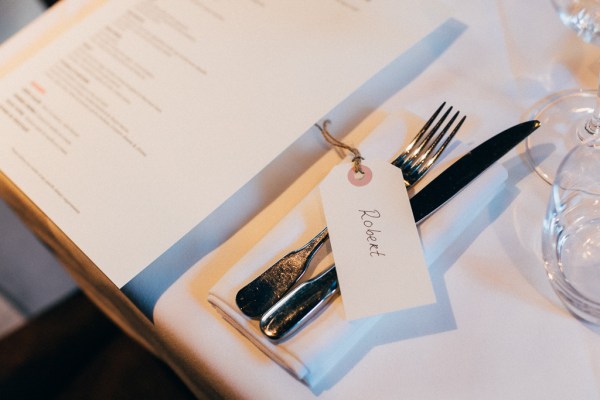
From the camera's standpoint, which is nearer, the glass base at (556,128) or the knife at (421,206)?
the knife at (421,206)

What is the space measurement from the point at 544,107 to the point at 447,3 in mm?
182

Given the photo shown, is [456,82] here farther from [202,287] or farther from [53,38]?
[53,38]

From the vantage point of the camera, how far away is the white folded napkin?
1.32 ft

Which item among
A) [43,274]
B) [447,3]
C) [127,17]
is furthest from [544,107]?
[43,274]

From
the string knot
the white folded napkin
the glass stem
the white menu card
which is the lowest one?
the glass stem

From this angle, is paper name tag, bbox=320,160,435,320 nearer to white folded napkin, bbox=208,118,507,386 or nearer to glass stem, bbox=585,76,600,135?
white folded napkin, bbox=208,118,507,386

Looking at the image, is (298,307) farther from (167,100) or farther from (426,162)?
(167,100)

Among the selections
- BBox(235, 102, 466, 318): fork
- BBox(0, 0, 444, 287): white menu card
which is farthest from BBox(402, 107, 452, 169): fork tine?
BBox(0, 0, 444, 287): white menu card

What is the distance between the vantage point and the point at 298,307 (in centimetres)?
41

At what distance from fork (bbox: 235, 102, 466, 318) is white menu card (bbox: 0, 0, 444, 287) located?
0.35 ft

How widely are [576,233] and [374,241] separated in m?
0.20

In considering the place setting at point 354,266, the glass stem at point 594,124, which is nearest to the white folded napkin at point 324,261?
the place setting at point 354,266

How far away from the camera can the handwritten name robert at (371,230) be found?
1.43 feet

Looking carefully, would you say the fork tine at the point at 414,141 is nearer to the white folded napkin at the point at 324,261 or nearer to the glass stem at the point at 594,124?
the white folded napkin at the point at 324,261
